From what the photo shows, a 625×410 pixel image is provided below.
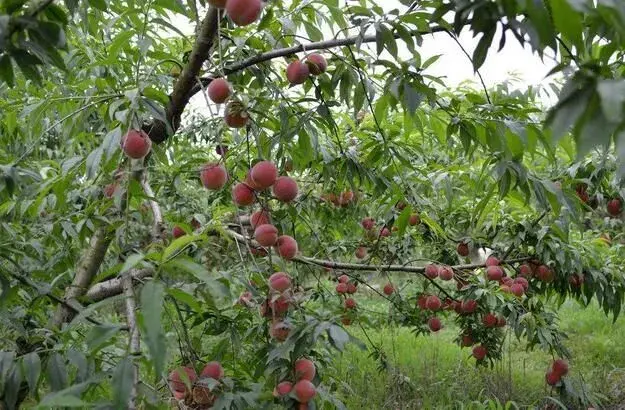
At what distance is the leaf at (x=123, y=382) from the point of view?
698 mm

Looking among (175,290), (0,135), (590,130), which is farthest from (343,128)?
(590,130)

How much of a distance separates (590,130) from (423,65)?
0.68 meters

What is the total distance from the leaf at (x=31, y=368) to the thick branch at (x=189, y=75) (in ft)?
1.60

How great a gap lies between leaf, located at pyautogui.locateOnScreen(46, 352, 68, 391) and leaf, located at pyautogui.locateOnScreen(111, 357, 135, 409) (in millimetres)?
268

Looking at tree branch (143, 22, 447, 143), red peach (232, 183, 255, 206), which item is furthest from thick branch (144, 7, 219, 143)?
red peach (232, 183, 255, 206)

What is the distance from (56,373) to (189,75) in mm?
585

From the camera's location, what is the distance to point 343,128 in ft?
7.75

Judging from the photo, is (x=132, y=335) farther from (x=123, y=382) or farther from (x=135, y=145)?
(x=135, y=145)

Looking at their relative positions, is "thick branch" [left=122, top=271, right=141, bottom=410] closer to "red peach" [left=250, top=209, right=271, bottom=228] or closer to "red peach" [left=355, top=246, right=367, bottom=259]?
"red peach" [left=250, top=209, right=271, bottom=228]

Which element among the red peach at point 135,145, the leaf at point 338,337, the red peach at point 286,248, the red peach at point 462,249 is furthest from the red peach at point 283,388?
the red peach at point 462,249

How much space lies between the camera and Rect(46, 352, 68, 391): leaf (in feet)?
3.04

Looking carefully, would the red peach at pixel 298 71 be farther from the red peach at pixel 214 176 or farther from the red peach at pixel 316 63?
the red peach at pixel 214 176

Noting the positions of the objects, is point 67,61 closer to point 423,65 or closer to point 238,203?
point 238,203

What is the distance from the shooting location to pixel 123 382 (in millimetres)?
712
